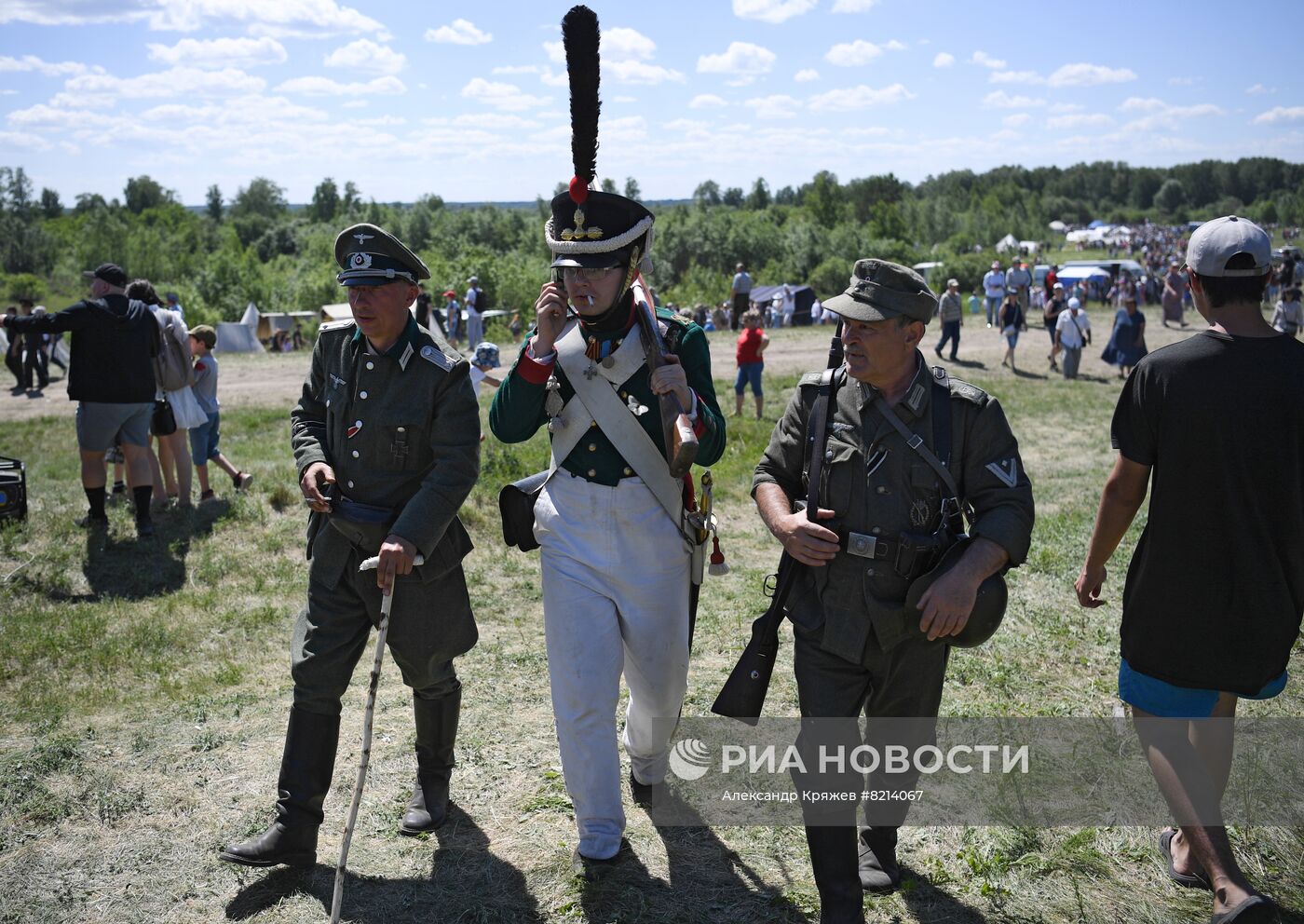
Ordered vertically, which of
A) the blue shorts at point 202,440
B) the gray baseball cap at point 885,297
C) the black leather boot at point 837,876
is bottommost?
the black leather boot at point 837,876

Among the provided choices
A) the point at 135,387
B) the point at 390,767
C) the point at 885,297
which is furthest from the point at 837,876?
the point at 135,387

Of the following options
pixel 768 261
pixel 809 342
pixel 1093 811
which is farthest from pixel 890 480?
pixel 768 261

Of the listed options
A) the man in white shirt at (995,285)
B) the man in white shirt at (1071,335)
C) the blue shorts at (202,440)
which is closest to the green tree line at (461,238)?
the man in white shirt at (995,285)

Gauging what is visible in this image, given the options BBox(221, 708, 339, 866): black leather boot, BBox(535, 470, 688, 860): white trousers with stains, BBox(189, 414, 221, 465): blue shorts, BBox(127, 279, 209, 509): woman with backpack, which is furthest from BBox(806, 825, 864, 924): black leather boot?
BBox(189, 414, 221, 465): blue shorts

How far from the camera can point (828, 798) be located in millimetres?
3537

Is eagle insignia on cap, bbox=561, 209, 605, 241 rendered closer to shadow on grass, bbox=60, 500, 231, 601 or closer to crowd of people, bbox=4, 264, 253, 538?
shadow on grass, bbox=60, 500, 231, 601

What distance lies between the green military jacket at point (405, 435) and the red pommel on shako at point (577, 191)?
79 centimetres

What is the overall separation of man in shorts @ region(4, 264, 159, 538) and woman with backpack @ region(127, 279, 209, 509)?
33 cm

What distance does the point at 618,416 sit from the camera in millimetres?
3949

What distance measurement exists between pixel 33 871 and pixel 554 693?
2.12 meters

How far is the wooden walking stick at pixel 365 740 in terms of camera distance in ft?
11.4

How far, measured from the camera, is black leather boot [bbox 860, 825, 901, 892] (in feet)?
Result: 12.6

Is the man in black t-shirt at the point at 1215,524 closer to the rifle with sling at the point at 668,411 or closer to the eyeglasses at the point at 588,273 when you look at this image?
the rifle with sling at the point at 668,411

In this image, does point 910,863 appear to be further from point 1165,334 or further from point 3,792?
point 1165,334
